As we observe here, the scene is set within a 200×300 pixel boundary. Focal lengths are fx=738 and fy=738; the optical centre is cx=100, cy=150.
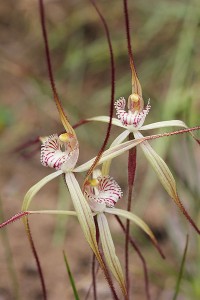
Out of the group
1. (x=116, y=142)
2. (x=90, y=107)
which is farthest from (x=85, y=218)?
(x=90, y=107)

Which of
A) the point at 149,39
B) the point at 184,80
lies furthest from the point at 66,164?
the point at 149,39

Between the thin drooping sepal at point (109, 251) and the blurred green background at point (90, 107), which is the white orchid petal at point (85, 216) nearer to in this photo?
the thin drooping sepal at point (109, 251)

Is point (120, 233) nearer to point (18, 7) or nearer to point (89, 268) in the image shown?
point (89, 268)

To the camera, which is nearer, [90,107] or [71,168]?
[71,168]

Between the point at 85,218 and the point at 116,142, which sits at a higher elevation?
the point at 116,142

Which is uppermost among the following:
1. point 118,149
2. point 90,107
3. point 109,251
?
point 90,107

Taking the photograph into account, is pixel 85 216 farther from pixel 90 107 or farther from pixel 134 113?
pixel 90 107

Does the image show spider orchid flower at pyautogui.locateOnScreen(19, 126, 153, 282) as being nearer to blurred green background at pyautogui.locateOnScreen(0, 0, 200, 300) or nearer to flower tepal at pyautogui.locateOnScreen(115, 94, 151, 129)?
flower tepal at pyautogui.locateOnScreen(115, 94, 151, 129)

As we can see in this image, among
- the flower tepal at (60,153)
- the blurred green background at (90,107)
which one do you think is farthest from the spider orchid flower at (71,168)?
the blurred green background at (90,107)
